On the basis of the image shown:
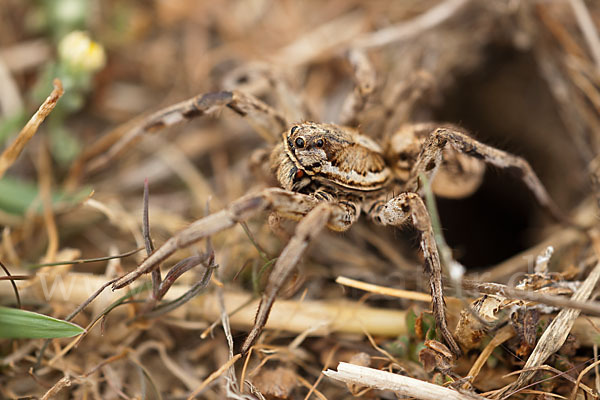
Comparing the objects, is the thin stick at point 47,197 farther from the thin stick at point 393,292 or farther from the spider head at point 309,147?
the thin stick at point 393,292

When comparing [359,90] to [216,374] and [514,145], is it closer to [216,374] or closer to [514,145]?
[514,145]

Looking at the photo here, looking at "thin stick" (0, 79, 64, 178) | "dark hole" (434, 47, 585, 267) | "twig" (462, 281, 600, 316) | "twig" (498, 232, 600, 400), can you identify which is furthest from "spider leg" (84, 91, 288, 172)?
"twig" (498, 232, 600, 400)

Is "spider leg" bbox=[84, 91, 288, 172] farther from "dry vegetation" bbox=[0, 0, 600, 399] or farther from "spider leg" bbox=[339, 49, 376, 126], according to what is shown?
"spider leg" bbox=[339, 49, 376, 126]

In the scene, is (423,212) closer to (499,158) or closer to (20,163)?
(499,158)

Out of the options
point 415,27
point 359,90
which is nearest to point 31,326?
point 359,90

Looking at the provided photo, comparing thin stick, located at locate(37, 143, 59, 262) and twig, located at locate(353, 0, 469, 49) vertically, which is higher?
twig, located at locate(353, 0, 469, 49)

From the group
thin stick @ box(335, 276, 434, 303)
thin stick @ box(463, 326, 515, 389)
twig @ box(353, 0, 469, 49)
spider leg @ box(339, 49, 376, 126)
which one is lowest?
thin stick @ box(463, 326, 515, 389)
